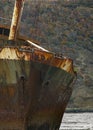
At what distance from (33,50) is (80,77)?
112 m

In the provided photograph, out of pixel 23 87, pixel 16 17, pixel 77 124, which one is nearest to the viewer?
pixel 23 87

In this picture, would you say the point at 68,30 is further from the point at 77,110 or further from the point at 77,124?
the point at 77,124

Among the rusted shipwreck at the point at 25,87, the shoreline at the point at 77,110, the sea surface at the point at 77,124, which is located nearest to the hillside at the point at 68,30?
the shoreline at the point at 77,110

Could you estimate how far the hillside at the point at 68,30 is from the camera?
135 meters

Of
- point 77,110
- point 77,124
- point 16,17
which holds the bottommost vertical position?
point 77,110

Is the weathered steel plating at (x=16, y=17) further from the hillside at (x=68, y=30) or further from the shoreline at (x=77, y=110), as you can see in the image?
the hillside at (x=68, y=30)

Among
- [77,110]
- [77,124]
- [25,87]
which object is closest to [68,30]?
[77,110]

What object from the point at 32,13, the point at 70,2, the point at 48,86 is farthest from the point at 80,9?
the point at 48,86

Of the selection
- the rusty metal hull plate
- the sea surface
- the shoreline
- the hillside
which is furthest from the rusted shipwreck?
the hillside

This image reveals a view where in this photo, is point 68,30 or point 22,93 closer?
point 22,93

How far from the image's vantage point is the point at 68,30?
156375mm

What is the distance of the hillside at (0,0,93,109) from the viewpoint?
134625 millimetres

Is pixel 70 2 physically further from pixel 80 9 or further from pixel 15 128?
pixel 15 128

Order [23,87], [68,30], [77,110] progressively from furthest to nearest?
[68,30] < [77,110] < [23,87]
